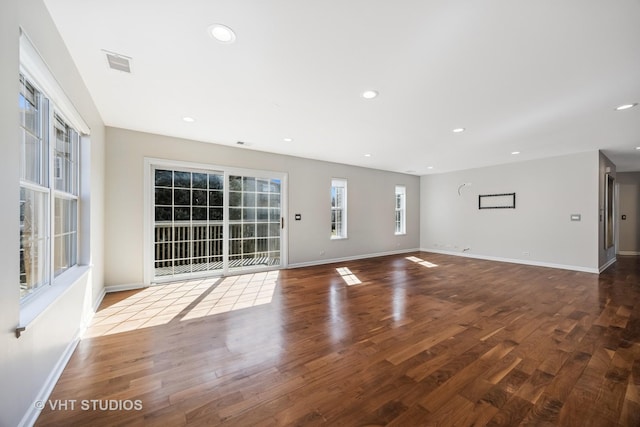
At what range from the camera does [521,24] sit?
5.76 ft

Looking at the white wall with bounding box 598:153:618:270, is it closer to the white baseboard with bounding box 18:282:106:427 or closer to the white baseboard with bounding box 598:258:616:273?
the white baseboard with bounding box 598:258:616:273

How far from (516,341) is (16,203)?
395 cm

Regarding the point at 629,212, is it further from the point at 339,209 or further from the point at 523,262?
the point at 339,209

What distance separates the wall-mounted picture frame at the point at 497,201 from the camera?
253 inches

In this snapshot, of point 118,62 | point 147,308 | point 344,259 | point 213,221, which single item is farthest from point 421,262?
point 118,62

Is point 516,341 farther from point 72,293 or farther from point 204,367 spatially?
point 72,293

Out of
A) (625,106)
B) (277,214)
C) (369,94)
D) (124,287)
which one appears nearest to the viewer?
(369,94)

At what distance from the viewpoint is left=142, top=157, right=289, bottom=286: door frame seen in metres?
4.14

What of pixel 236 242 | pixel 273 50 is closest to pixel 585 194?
pixel 273 50

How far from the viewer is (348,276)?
4980 mm

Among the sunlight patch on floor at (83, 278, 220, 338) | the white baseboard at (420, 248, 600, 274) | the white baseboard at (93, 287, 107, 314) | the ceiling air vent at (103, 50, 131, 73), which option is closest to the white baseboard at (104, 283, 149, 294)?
the white baseboard at (93, 287, 107, 314)
